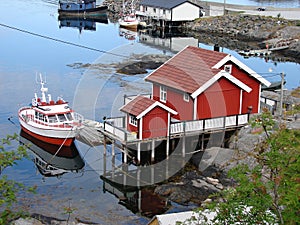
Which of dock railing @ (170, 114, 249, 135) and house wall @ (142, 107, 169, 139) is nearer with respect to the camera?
house wall @ (142, 107, 169, 139)

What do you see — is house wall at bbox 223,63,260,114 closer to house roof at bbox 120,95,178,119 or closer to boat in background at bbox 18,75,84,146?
house roof at bbox 120,95,178,119

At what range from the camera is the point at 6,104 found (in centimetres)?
4097

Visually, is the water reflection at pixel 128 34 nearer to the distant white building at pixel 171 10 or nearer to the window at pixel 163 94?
the distant white building at pixel 171 10

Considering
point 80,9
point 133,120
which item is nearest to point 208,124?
point 133,120

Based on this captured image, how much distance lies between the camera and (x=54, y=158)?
3108 cm

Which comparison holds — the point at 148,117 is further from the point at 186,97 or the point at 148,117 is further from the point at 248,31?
the point at 248,31

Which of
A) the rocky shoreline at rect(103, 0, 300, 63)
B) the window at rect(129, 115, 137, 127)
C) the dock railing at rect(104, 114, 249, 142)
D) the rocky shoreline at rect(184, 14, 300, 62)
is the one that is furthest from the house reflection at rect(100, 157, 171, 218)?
the rocky shoreline at rect(184, 14, 300, 62)

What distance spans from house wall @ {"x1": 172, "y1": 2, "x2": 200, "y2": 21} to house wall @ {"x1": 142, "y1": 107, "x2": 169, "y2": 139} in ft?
174


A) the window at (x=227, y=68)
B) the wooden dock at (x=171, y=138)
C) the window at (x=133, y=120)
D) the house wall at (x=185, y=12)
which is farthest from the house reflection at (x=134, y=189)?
the house wall at (x=185, y=12)

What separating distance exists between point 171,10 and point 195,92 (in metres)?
52.4

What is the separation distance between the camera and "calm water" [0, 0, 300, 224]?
24.7 meters

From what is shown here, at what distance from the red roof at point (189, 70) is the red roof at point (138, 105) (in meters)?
2.26

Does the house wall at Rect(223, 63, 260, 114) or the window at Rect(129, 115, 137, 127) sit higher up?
the house wall at Rect(223, 63, 260, 114)

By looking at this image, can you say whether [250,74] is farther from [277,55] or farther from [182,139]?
[277,55]
